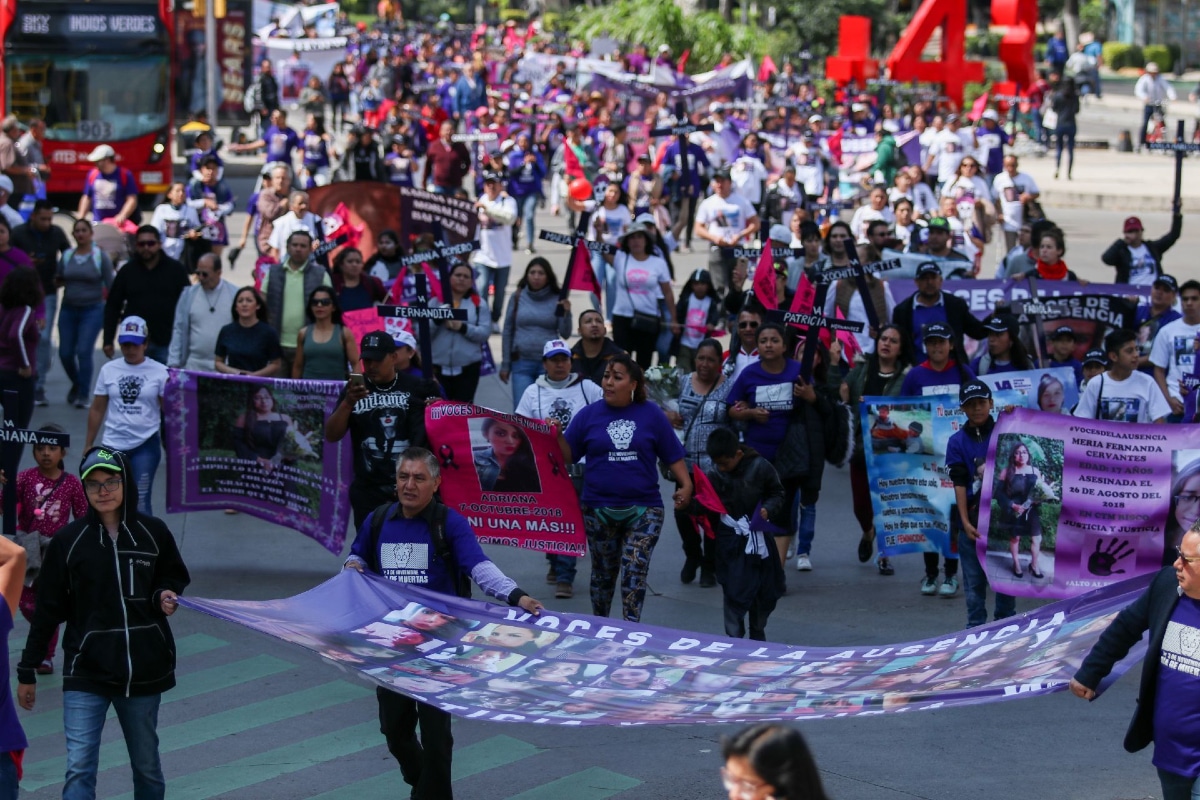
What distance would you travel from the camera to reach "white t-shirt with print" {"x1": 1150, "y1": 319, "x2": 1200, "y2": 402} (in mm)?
12016

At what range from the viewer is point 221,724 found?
27.4ft

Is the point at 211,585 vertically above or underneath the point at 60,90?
underneath

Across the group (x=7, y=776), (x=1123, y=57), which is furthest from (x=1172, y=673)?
(x=1123, y=57)

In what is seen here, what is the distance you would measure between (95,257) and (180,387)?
4.24m

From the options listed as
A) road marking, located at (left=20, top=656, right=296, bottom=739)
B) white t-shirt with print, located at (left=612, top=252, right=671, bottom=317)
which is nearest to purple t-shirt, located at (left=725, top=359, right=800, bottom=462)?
road marking, located at (left=20, top=656, right=296, bottom=739)

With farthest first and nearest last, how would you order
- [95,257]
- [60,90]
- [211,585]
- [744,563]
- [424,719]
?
[60,90] < [95,257] < [211,585] < [744,563] < [424,719]

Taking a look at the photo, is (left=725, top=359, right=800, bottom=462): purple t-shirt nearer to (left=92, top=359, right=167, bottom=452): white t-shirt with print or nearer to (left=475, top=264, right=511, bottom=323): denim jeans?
(left=92, top=359, right=167, bottom=452): white t-shirt with print

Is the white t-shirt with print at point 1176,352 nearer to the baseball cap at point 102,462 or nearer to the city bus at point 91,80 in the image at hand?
the baseball cap at point 102,462

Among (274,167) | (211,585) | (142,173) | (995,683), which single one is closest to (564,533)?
(211,585)

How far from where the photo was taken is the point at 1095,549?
29.4 ft

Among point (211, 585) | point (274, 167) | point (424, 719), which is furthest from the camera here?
point (274, 167)

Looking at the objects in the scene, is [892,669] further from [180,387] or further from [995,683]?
[180,387]

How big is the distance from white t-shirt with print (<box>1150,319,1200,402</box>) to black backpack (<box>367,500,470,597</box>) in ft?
21.5

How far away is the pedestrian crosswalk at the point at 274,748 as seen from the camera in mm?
7520
